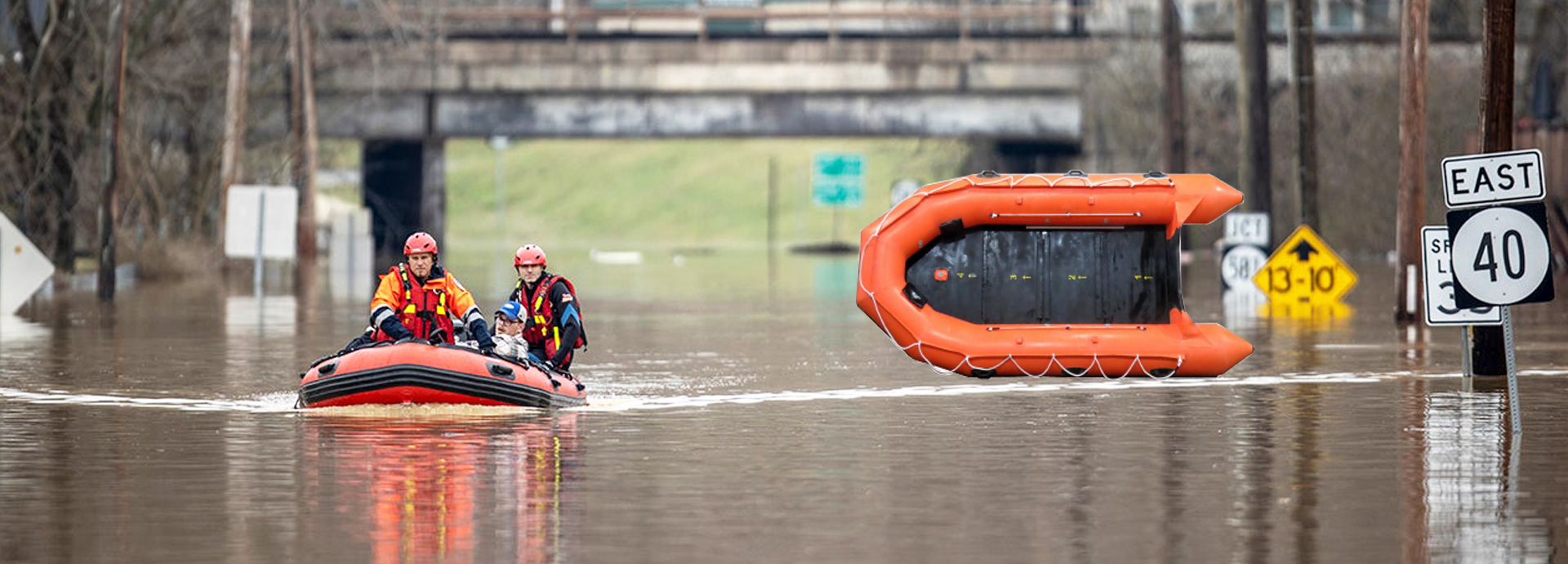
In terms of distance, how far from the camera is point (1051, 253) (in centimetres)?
2512

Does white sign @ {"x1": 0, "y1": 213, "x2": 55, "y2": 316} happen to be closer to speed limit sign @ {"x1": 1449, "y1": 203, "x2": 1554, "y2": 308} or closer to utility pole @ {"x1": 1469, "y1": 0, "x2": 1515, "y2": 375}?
utility pole @ {"x1": 1469, "y1": 0, "x2": 1515, "y2": 375}

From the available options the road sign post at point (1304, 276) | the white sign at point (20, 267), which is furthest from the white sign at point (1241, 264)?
the white sign at point (20, 267)

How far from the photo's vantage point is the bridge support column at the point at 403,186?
8169cm

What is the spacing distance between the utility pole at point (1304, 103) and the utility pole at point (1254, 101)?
4.31 metres

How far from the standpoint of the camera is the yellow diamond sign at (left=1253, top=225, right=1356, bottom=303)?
39531mm

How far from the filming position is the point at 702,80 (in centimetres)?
7475

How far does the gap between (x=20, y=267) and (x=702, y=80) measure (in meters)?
37.8

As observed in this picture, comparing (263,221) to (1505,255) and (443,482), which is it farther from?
(443,482)

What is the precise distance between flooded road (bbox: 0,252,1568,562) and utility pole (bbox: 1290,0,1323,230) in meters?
11.5

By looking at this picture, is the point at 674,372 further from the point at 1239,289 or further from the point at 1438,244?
the point at 1239,289

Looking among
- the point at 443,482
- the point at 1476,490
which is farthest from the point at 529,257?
the point at 1476,490

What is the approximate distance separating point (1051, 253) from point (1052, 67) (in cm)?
5093

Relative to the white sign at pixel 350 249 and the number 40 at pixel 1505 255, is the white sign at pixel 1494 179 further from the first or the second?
the white sign at pixel 350 249

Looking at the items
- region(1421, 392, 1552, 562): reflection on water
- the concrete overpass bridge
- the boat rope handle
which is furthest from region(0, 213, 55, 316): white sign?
the concrete overpass bridge
